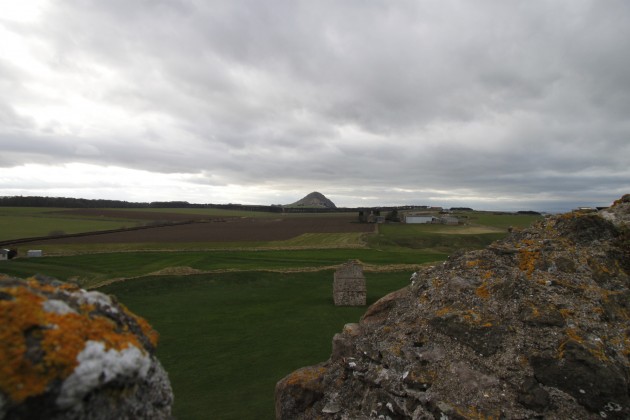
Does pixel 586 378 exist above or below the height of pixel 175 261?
above

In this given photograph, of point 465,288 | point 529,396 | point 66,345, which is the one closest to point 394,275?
point 465,288

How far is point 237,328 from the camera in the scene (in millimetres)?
19547

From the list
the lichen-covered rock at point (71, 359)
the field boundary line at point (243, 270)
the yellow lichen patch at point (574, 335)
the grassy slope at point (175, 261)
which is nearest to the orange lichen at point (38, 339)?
the lichen-covered rock at point (71, 359)

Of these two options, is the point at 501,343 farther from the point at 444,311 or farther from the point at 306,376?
the point at 306,376

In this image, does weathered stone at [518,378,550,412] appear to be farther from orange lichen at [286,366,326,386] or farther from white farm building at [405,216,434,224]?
white farm building at [405,216,434,224]

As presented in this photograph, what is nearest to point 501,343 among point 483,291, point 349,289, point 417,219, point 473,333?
point 473,333

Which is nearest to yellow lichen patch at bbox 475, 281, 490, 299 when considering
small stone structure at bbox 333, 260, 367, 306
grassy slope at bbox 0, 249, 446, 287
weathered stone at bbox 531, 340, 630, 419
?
weathered stone at bbox 531, 340, 630, 419

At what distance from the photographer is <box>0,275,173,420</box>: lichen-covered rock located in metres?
2.90

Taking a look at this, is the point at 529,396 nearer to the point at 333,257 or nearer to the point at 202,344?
the point at 202,344

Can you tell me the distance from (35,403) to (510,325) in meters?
6.93

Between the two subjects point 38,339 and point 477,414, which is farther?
point 477,414

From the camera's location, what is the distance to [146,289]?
29.3 meters

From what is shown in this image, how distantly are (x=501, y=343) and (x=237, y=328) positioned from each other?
1525 cm

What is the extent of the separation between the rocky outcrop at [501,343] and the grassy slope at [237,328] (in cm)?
384
